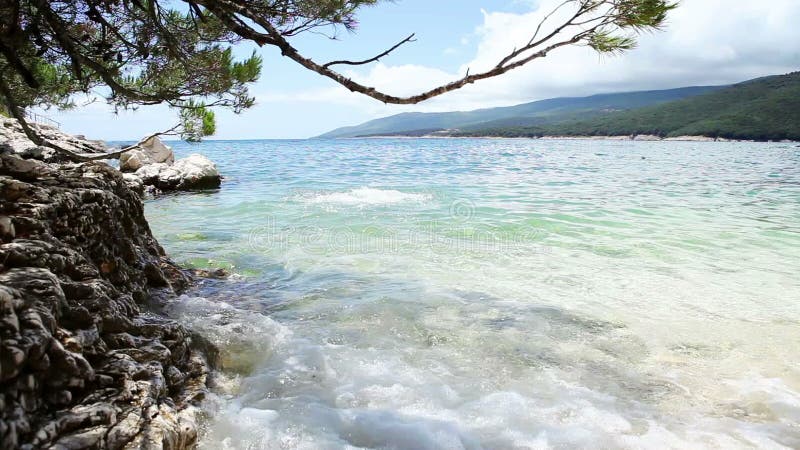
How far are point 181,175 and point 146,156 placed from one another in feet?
10.6

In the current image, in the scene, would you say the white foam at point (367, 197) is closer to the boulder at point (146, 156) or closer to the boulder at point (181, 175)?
the boulder at point (181, 175)

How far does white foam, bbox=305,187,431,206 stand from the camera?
48.1 feet

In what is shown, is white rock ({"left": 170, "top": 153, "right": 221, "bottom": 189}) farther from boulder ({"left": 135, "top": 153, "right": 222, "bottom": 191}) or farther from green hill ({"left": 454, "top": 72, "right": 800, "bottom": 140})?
green hill ({"left": 454, "top": 72, "right": 800, "bottom": 140})

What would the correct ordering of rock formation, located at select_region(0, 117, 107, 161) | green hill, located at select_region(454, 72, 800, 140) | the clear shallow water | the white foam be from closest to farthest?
the clear shallow water
rock formation, located at select_region(0, 117, 107, 161)
the white foam
green hill, located at select_region(454, 72, 800, 140)

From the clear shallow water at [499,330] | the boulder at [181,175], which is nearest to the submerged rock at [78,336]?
the clear shallow water at [499,330]

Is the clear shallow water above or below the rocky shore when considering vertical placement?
below

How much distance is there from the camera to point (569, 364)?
13.8ft

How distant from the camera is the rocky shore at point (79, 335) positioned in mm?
2021

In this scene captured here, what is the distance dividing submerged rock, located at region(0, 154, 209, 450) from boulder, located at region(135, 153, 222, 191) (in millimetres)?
13994

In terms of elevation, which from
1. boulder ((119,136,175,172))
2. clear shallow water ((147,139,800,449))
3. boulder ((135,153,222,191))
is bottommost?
clear shallow water ((147,139,800,449))

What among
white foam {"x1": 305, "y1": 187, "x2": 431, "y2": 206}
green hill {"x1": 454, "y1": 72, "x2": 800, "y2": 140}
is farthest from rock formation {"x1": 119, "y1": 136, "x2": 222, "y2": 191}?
green hill {"x1": 454, "y1": 72, "x2": 800, "y2": 140}

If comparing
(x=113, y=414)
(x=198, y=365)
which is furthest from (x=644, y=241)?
(x=113, y=414)

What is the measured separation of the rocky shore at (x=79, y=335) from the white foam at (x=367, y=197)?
10.2 metres

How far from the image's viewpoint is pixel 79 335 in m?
2.55
